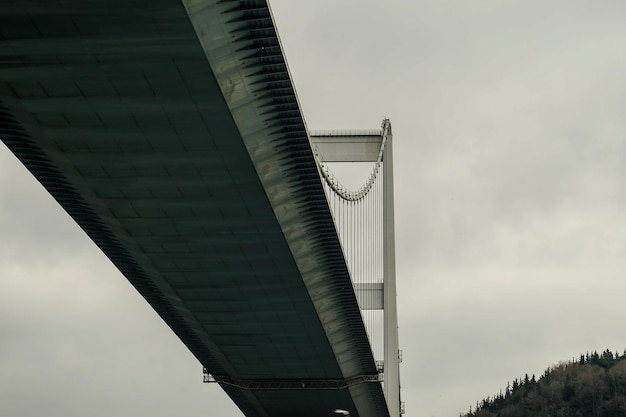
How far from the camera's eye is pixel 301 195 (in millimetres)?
41938

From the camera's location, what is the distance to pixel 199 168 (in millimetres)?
37094

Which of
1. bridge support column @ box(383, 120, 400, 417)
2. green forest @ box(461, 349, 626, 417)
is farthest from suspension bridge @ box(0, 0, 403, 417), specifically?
green forest @ box(461, 349, 626, 417)

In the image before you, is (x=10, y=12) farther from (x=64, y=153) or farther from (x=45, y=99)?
(x=64, y=153)

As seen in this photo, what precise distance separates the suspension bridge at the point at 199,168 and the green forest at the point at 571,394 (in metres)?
73.7

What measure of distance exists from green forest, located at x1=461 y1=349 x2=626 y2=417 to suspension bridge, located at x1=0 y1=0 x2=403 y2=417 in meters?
73.7

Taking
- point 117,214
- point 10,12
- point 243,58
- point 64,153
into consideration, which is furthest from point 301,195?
point 10,12

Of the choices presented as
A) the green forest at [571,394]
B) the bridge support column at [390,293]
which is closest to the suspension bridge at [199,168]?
the bridge support column at [390,293]

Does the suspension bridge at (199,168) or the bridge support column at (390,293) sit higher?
the bridge support column at (390,293)

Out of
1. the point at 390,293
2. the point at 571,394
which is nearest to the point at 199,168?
the point at 390,293

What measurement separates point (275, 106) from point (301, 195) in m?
→ 7.50

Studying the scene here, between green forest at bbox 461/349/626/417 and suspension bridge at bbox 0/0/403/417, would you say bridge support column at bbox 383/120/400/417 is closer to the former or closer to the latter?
suspension bridge at bbox 0/0/403/417

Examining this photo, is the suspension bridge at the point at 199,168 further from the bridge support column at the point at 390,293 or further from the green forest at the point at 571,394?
the green forest at the point at 571,394

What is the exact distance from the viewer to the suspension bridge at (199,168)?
29.2 meters

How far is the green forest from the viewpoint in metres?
132
